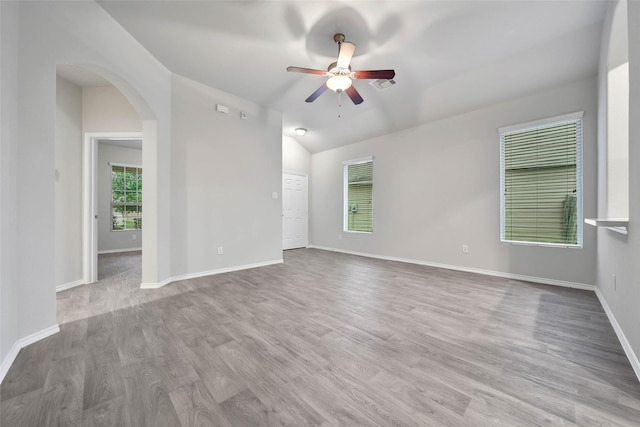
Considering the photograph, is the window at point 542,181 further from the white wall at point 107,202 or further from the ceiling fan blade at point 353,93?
the white wall at point 107,202

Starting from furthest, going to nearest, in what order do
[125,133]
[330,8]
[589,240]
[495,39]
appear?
1. [125,133]
2. [589,240]
3. [495,39]
4. [330,8]

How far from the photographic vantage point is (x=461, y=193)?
4.29 metres

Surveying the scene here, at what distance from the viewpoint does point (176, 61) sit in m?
3.30

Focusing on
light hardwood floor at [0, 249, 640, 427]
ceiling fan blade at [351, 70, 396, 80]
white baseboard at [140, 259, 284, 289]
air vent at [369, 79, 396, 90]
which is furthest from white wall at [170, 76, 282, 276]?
ceiling fan blade at [351, 70, 396, 80]

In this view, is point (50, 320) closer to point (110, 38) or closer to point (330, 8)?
point (110, 38)

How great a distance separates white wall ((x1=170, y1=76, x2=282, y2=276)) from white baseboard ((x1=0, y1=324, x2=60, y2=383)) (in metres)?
1.59

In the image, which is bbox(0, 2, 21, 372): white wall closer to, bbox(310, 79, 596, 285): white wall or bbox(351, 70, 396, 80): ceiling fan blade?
bbox(351, 70, 396, 80): ceiling fan blade

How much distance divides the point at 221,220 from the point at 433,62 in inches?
153

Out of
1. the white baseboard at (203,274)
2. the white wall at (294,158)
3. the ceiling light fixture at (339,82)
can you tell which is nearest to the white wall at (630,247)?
the ceiling light fixture at (339,82)

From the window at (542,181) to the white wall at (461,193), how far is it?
0.11m

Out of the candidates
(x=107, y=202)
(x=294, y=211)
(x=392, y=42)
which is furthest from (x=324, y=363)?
(x=107, y=202)

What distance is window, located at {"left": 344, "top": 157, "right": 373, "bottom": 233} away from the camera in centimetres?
581

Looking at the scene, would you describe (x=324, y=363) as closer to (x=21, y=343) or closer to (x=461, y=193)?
(x=21, y=343)

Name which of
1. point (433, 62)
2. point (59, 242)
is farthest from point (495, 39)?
point (59, 242)
